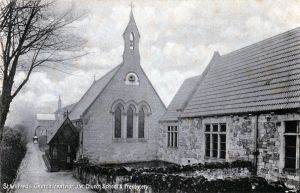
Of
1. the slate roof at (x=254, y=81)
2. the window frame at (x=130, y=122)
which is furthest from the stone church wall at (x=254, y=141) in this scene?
the window frame at (x=130, y=122)

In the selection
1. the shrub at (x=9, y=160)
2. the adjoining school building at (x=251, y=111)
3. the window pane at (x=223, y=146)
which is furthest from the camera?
the window pane at (x=223, y=146)

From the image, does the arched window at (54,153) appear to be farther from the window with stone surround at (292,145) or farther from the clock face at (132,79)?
the window with stone surround at (292,145)

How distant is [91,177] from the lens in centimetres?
1555

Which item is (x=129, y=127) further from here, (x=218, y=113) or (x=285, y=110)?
(x=285, y=110)

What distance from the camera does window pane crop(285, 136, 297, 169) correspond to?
487 inches

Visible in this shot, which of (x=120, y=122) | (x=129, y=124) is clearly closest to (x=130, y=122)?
(x=129, y=124)

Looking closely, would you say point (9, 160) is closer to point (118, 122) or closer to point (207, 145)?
point (118, 122)

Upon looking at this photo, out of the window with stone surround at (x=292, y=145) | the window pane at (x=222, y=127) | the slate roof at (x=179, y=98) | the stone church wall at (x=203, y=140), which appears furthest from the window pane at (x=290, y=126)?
the slate roof at (x=179, y=98)

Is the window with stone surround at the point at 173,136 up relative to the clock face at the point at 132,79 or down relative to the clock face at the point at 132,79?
down

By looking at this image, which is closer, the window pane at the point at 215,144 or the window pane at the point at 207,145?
the window pane at the point at 215,144

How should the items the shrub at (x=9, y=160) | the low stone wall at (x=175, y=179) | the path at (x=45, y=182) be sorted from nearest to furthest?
the low stone wall at (x=175, y=179) → the path at (x=45, y=182) → the shrub at (x=9, y=160)

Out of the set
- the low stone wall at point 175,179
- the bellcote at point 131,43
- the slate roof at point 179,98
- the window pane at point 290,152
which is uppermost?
the bellcote at point 131,43

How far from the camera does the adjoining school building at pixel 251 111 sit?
1282 centimetres

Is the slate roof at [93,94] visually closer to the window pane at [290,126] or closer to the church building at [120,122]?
the church building at [120,122]
